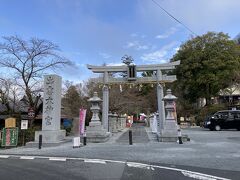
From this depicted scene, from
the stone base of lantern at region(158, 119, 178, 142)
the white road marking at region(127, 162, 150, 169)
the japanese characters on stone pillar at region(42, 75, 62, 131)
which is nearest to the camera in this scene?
the white road marking at region(127, 162, 150, 169)

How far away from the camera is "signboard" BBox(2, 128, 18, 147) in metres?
19.0

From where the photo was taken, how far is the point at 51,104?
19188 mm

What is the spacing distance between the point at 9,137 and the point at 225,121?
70.6 feet

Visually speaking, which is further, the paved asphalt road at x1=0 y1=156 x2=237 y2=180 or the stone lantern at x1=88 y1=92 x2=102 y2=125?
the stone lantern at x1=88 y1=92 x2=102 y2=125

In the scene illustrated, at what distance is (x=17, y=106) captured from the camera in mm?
35125

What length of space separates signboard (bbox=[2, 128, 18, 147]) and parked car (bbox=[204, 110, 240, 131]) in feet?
67.4

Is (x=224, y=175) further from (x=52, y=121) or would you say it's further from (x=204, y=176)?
(x=52, y=121)

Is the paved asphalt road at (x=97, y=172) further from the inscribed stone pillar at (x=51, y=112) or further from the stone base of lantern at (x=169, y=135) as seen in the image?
the stone base of lantern at (x=169, y=135)

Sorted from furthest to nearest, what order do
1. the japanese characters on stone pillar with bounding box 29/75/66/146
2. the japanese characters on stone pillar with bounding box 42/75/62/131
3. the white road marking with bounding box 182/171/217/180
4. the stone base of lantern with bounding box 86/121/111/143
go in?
the stone base of lantern with bounding box 86/121/111/143 → the japanese characters on stone pillar with bounding box 42/75/62/131 → the japanese characters on stone pillar with bounding box 29/75/66/146 → the white road marking with bounding box 182/171/217/180

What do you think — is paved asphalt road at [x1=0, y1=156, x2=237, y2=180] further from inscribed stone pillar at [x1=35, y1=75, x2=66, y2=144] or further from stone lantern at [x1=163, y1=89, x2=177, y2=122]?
stone lantern at [x1=163, y1=89, x2=177, y2=122]

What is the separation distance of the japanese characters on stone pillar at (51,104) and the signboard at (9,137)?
2028mm

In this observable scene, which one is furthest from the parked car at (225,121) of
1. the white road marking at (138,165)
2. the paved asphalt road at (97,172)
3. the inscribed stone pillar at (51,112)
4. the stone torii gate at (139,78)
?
the paved asphalt road at (97,172)

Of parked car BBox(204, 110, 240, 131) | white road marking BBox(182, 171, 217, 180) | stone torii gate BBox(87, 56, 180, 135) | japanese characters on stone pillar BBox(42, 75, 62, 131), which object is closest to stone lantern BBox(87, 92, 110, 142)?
stone torii gate BBox(87, 56, 180, 135)

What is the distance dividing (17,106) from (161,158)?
26705 mm
